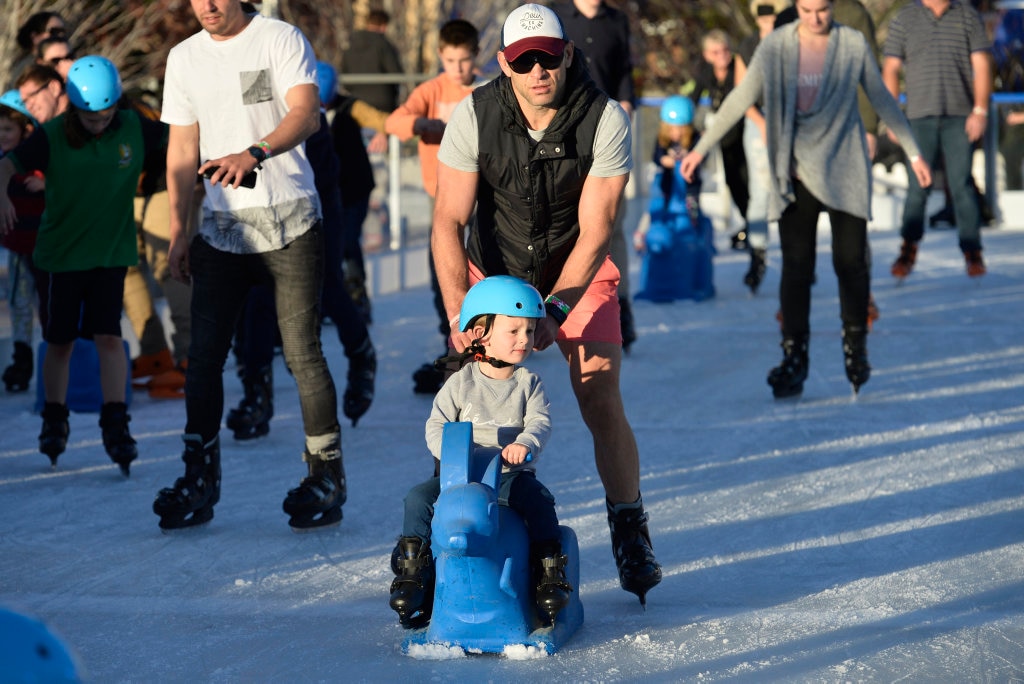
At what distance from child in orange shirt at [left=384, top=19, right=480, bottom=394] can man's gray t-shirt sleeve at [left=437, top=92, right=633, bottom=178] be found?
311 cm

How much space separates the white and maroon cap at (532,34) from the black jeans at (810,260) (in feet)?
10.6

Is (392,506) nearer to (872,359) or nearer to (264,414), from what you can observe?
(264,414)

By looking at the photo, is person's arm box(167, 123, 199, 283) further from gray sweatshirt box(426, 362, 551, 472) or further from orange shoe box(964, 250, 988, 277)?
orange shoe box(964, 250, 988, 277)

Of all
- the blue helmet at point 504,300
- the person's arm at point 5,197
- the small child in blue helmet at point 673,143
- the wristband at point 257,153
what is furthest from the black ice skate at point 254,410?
the small child in blue helmet at point 673,143

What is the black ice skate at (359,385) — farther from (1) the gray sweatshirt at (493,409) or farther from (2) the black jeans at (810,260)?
(1) the gray sweatshirt at (493,409)

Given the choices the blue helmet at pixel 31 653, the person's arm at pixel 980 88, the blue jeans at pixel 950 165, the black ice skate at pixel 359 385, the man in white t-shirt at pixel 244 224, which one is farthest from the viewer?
the blue jeans at pixel 950 165

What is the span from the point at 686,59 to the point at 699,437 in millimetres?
19758

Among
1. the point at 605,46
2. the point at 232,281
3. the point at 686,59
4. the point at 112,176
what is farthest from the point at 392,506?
the point at 686,59

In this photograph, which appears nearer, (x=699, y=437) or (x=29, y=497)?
(x=29, y=497)

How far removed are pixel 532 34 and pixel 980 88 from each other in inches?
281

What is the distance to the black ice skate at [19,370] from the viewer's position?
26.7ft

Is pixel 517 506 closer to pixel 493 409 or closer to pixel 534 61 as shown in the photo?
pixel 493 409

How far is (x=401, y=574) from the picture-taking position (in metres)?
3.95

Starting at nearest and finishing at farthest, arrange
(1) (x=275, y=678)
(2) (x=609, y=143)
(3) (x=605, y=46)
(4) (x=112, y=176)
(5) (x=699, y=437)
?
1. (1) (x=275, y=678)
2. (2) (x=609, y=143)
3. (4) (x=112, y=176)
4. (5) (x=699, y=437)
5. (3) (x=605, y=46)
